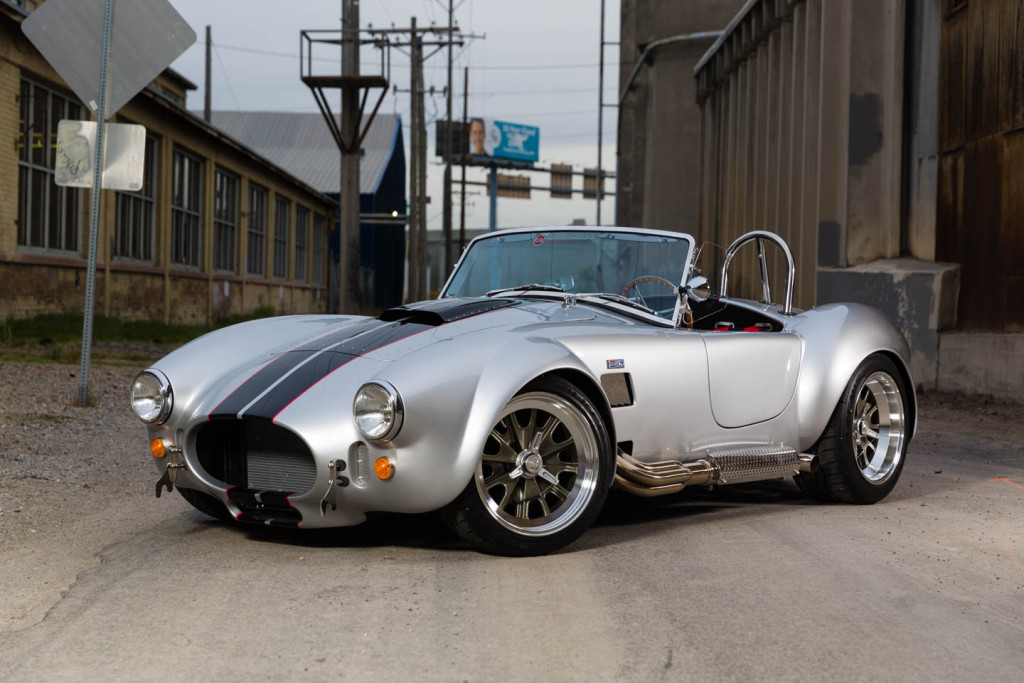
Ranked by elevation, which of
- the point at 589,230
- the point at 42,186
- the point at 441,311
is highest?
the point at 42,186

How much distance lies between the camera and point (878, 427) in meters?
5.50

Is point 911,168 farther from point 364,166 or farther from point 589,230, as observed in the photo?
point 364,166

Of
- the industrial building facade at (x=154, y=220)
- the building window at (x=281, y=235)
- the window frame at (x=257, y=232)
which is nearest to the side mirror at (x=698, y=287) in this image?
the industrial building facade at (x=154, y=220)

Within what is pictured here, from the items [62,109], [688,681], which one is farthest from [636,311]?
[62,109]

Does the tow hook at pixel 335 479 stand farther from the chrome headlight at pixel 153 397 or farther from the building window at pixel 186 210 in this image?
the building window at pixel 186 210

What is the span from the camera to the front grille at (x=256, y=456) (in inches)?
151

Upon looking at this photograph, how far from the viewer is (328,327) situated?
15.5 ft

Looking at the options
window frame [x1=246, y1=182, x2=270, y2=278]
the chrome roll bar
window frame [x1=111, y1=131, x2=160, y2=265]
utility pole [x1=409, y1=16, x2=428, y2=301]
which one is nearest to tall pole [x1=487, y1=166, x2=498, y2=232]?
utility pole [x1=409, y1=16, x2=428, y2=301]

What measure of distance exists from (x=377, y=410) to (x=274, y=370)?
62 cm

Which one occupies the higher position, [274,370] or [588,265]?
[588,265]

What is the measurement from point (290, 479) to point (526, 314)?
124 centimetres

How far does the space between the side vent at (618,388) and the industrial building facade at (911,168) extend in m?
6.54

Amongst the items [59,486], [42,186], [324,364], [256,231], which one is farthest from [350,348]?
[256,231]

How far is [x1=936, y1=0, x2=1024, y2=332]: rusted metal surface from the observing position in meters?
9.95
